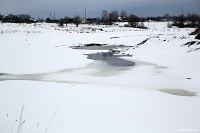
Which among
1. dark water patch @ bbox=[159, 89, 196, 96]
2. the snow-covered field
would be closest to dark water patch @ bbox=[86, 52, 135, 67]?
the snow-covered field

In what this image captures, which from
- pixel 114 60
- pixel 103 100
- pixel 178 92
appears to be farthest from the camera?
pixel 114 60

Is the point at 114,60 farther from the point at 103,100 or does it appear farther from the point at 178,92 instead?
the point at 103,100

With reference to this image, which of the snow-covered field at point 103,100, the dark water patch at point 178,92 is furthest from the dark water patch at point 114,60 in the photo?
the dark water patch at point 178,92

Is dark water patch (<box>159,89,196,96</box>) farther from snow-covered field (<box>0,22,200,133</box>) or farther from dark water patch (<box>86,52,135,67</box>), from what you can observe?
dark water patch (<box>86,52,135,67</box>)

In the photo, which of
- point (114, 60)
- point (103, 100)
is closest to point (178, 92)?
point (103, 100)

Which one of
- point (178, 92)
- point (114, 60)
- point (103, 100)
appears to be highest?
point (114, 60)

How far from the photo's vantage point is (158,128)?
4.75 metres

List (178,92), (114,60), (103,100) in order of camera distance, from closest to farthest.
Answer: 1. (103,100)
2. (178,92)
3. (114,60)

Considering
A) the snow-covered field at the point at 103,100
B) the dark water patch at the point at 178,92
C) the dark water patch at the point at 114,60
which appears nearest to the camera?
the snow-covered field at the point at 103,100

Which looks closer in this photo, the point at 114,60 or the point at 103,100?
the point at 103,100

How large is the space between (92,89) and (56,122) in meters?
3.11

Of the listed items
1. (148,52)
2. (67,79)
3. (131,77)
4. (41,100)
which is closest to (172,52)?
(148,52)

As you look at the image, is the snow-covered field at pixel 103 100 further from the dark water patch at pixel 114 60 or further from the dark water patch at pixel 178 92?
the dark water patch at pixel 114 60

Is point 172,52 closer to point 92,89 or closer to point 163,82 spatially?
point 163,82
